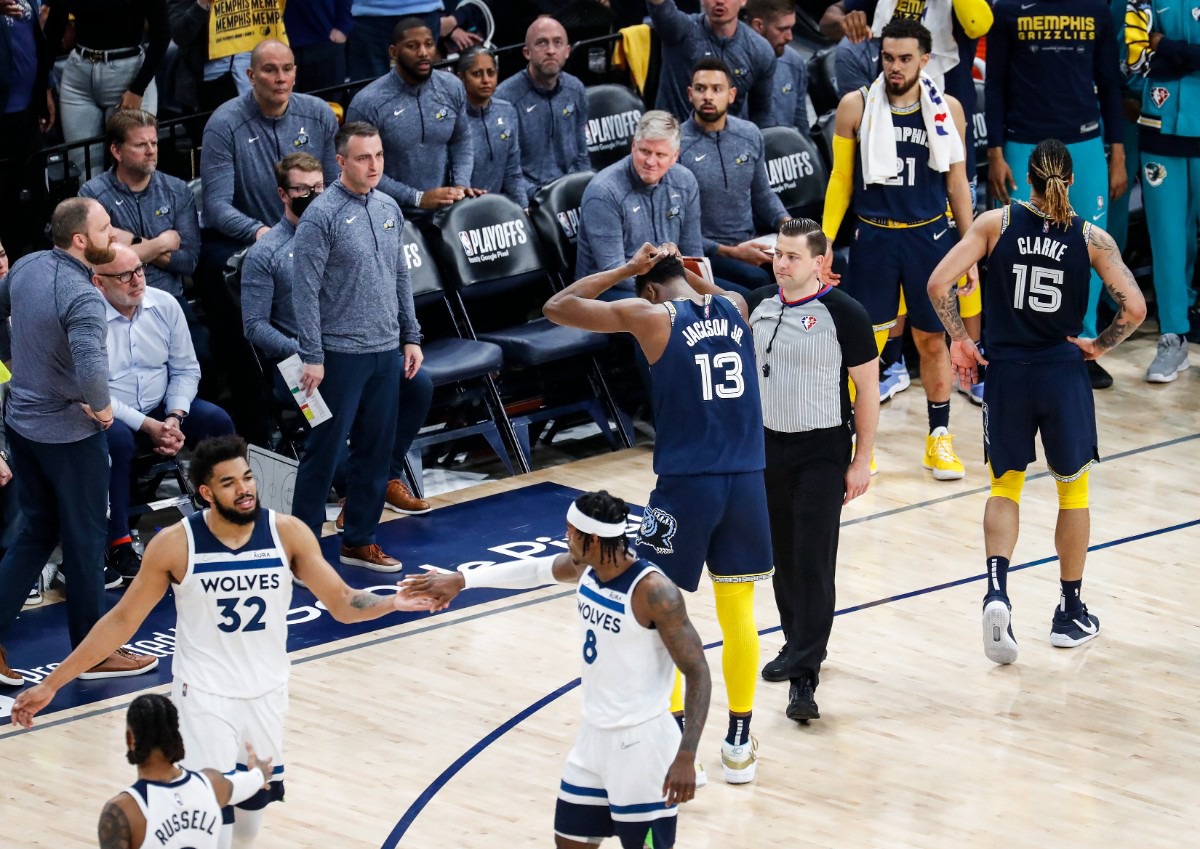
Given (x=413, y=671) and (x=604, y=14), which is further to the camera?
(x=604, y=14)

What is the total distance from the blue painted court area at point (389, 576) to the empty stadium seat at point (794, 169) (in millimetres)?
2816

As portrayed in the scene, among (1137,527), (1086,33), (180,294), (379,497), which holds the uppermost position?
(1086,33)

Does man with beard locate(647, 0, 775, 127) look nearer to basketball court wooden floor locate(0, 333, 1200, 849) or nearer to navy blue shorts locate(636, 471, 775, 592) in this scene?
basketball court wooden floor locate(0, 333, 1200, 849)

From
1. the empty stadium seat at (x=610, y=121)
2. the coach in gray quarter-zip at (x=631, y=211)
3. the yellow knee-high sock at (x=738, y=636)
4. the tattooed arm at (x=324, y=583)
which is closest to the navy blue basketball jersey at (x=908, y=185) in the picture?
the coach in gray quarter-zip at (x=631, y=211)

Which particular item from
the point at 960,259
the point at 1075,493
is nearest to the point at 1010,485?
the point at 1075,493

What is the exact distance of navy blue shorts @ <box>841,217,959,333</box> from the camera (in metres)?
9.63

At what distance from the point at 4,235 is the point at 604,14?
442 centimetres

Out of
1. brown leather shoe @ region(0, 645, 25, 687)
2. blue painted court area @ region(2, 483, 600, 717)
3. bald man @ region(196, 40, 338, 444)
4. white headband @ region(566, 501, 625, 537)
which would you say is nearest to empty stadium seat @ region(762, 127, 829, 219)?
blue painted court area @ region(2, 483, 600, 717)

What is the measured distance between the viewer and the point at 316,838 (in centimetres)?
620

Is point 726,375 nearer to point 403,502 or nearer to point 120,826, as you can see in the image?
point 120,826

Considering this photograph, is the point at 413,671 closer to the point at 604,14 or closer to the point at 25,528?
the point at 25,528

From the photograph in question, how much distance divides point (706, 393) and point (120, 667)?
2953 mm

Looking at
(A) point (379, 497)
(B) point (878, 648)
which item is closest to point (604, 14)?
(A) point (379, 497)

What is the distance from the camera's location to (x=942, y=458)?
32.4ft
